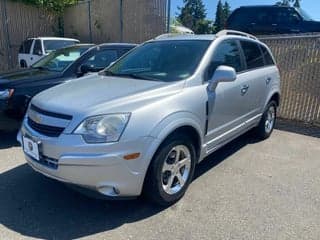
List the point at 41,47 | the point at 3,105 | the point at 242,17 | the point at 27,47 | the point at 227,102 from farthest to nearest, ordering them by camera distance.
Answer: the point at 242,17 < the point at 27,47 < the point at 41,47 < the point at 3,105 < the point at 227,102

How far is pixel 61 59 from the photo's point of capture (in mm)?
6398

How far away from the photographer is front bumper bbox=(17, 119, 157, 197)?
2.86 m

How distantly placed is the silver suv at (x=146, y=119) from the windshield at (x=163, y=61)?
0.04ft

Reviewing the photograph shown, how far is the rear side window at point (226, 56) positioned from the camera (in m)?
4.03

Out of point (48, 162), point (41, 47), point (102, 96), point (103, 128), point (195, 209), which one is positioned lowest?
point (195, 209)

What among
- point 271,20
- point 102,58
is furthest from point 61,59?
point 271,20

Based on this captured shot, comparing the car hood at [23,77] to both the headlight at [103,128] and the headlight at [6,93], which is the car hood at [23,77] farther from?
the headlight at [103,128]

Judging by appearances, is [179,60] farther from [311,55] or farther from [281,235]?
[311,55]

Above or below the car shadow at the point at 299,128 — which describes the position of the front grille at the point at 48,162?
above

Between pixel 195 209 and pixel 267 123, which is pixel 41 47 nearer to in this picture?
pixel 267 123

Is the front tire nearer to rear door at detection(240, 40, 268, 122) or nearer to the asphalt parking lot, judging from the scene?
the asphalt parking lot

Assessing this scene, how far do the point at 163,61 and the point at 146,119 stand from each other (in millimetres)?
1280

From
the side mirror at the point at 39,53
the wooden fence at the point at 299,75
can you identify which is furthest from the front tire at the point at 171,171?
the side mirror at the point at 39,53

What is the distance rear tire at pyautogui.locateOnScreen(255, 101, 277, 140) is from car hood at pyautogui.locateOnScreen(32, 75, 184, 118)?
2.52 m
